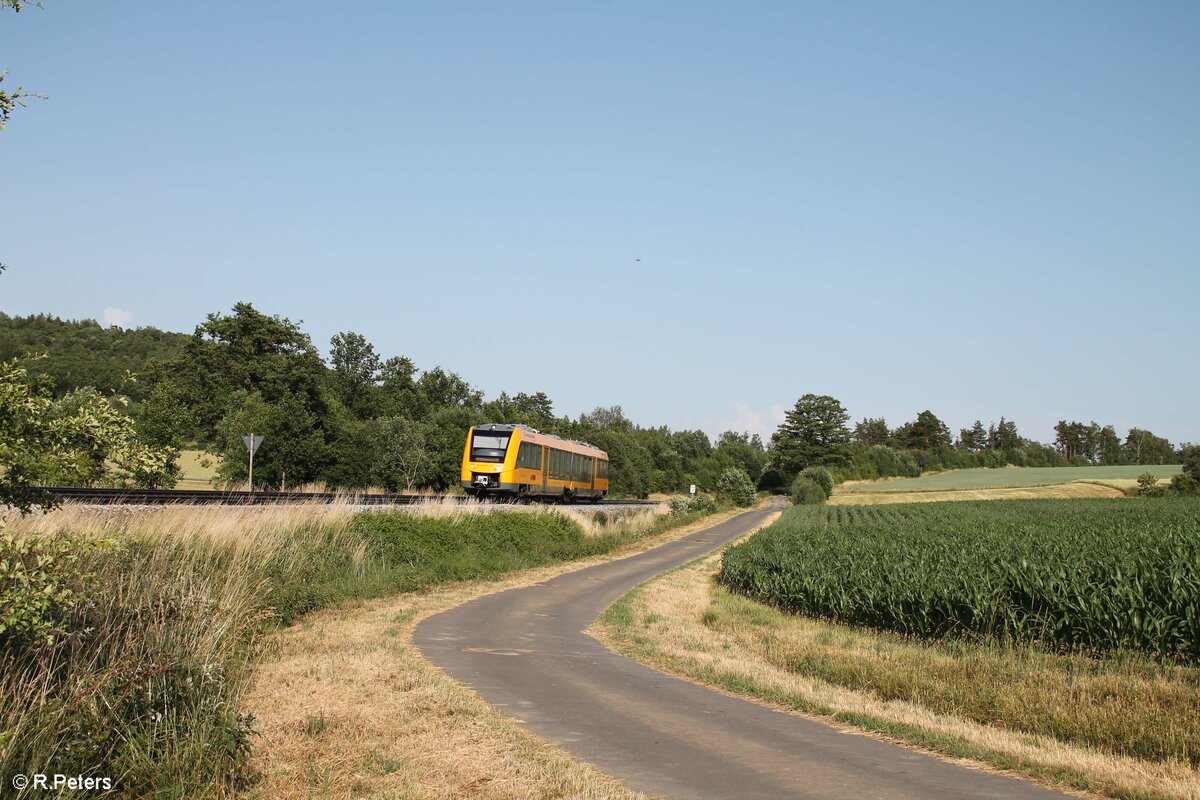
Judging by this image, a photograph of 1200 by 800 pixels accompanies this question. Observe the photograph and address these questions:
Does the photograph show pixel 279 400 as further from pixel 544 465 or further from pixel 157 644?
pixel 157 644

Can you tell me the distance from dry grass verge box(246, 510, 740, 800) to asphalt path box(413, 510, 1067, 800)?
0.46 metres

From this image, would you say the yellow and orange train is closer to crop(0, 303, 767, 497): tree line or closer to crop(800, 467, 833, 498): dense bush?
crop(0, 303, 767, 497): tree line

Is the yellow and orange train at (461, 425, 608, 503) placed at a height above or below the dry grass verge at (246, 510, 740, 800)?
above

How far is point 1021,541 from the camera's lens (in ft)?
79.6

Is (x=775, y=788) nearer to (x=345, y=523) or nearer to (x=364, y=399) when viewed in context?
(x=345, y=523)

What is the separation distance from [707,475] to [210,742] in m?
144

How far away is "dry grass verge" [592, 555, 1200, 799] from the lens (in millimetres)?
8444

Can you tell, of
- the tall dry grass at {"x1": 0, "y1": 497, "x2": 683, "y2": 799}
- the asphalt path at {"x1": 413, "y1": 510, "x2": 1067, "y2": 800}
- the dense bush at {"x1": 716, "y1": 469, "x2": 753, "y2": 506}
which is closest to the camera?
the tall dry grass at {"x1": 0, "y1": 497, "x2": 683, "y2": 799}

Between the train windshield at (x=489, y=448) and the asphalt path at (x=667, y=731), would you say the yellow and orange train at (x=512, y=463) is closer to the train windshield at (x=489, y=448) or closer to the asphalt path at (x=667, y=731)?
the train windshield at (x=489, y=448)

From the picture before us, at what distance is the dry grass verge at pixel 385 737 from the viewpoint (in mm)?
7355

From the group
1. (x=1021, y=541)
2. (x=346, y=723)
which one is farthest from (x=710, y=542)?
(x=346, y=723)

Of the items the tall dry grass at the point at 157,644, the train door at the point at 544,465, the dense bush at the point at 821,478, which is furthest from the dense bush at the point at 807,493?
the tall dry grass at the point at 157,644

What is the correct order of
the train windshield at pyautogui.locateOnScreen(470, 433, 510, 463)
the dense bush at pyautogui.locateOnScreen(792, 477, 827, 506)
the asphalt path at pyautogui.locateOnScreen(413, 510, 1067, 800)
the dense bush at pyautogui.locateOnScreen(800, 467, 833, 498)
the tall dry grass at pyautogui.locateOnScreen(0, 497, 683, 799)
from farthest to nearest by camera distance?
the dense bush at pyautogui.locateOnScreen(800, 467, 833, 498) → the dense bush at pyautogui.locateOnScreen(792, 477, 827, 506) → the train windshield at pyautogui.locateOnScreen(470, 433, 510, 463) → the asphalt path at pyautogui.locateOnScreen(413, 510, 1067, 800) → the tall dry grass at pyautogui.locateOnScreen(0, 497, 683, 799)

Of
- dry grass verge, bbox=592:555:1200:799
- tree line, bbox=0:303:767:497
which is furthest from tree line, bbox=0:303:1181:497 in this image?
dry grass verge, bbox=592:555:1200:799
